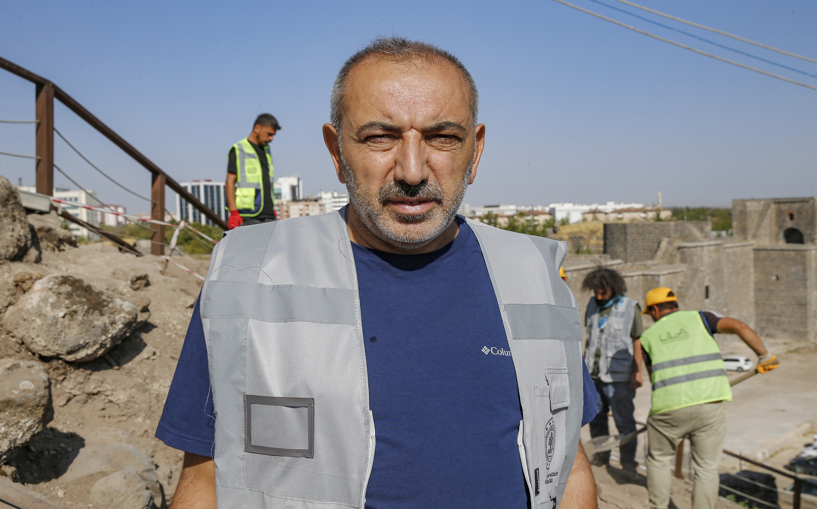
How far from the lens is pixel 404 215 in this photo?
4.73ft

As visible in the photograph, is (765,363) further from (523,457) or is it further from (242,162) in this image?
(242,162)

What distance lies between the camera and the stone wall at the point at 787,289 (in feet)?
94.3

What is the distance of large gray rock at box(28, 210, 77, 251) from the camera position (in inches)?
Answer: 168

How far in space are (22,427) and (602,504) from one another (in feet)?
13.0

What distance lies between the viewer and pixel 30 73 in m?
4.80

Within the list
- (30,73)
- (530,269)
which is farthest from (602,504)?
(30,73)

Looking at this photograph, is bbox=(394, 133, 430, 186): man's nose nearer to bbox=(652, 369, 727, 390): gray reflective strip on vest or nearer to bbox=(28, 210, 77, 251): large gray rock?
bbox=(28, 210, 77, 251): large gray rock

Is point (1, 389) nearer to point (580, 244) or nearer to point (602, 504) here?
point (602, 504)

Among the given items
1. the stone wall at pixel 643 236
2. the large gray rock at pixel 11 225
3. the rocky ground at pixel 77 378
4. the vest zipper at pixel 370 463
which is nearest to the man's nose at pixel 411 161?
the vest zipper at pixel 370 463

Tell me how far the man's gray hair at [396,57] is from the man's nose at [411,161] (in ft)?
0.62

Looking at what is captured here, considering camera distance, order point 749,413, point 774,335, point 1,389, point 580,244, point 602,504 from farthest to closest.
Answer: point 580,244 → point 774,335 → point 749,413 → point 602,504 → point 1,389

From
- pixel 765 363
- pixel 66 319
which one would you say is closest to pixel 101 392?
pixel 66 319

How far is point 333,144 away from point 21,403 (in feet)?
5.97

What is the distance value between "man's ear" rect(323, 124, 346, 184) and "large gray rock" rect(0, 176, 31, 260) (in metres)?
2.90
